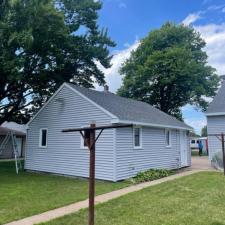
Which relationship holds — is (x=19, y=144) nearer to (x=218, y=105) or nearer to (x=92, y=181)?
(x=218, y=105)

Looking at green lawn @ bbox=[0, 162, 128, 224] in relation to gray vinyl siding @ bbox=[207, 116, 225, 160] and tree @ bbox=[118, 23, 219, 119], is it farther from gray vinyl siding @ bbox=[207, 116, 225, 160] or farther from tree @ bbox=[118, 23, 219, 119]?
tree @ bbox=[118, 23, 219, 119]

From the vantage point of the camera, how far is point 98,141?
12.8 metres

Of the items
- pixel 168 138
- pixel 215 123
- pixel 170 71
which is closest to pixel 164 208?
pixel 168 138

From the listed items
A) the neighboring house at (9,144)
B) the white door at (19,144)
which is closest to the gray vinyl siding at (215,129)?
the neighboring house at (9,144)

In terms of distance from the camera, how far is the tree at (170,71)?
31.1m

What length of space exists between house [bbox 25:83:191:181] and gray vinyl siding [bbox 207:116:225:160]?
3915mm

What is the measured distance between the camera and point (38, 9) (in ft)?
45.9

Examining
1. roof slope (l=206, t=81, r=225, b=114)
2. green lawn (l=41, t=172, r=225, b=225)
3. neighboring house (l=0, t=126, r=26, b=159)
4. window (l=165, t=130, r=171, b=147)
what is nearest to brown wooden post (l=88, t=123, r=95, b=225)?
green lawn (l=41, t=172, r=225, b=225)

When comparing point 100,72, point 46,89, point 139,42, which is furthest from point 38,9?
point 139,42

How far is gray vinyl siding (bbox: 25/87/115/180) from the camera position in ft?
41.1

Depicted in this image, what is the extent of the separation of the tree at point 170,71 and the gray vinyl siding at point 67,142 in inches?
748

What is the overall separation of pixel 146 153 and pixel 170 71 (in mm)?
19151

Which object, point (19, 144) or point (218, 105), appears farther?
point (19, 144)

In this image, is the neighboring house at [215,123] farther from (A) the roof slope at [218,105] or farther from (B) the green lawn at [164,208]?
(B) the green lawn at [164,208]
